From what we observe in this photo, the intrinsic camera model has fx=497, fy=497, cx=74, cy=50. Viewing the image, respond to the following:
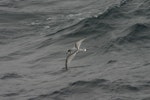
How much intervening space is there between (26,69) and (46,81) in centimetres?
246

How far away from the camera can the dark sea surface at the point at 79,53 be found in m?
19.8

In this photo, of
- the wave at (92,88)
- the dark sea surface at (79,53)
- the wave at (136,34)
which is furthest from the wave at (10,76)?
the wave at (136,34)

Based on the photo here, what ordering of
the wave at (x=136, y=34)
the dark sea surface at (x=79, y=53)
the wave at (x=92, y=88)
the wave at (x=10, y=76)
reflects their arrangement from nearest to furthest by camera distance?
the wave at (x=92, y=88), the dark sea surface at (x=79, y=53), the wave at (x=10, y=76), the wave at (x=136, y=34)

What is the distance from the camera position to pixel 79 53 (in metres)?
25.2

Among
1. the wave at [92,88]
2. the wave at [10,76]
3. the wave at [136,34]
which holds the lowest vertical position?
the wave at [92,88]

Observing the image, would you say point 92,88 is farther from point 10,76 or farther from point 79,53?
point 79,53

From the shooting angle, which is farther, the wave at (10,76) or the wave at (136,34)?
the wave at (136,34)

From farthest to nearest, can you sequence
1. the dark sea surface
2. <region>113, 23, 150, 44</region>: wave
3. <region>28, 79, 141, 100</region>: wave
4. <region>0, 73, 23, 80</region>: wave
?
<region>113, 23, 150, 44</region>: wave, <region>0, 73, 23, 80</region>: wave, the dark sea surface, <region>28, 79, 141, 100</region>: wave

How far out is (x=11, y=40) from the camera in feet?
→ 98.7

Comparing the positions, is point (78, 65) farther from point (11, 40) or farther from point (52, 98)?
point (11, 40)

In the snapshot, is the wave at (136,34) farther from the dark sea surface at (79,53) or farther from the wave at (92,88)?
the wave at (92,88)

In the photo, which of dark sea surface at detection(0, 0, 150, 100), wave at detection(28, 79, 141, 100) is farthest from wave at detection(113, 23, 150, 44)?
wave at detection(28, 79, 141, 100)

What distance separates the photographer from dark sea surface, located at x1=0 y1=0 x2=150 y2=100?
781 inches

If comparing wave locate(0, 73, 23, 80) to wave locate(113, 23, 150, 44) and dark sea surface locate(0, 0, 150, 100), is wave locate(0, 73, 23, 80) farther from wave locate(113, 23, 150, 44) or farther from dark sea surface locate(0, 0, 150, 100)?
wave locate(113, 23, 150, 44)
